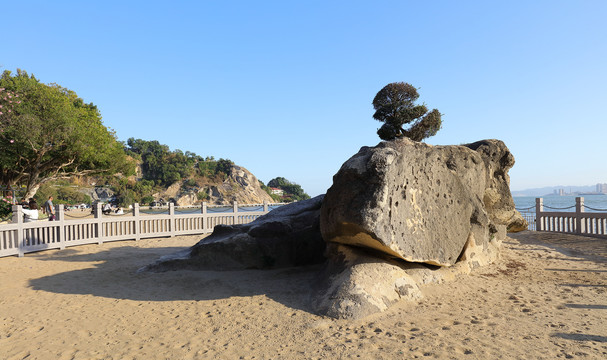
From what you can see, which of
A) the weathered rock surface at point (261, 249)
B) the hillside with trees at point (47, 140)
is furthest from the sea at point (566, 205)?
the hillside with trees at point (47, 140)

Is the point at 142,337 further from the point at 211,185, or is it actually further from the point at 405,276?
the point at 211,185

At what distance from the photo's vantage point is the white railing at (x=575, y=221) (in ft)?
43.2

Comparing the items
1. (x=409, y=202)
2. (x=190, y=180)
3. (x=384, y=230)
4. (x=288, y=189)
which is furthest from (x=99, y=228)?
(x=288, y=189)

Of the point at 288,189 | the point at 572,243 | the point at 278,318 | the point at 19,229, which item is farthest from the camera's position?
the point at 288,189

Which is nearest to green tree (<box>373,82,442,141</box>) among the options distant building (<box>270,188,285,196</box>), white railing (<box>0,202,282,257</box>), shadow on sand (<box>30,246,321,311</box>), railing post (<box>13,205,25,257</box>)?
shadow on sand (<box>30,246,321,311</box>)

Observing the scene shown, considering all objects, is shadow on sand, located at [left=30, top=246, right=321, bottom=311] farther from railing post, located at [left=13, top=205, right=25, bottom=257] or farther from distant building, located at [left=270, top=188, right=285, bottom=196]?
distant building, located at [left=270, top=188, right=285, bottom=196]

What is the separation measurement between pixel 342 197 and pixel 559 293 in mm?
4352

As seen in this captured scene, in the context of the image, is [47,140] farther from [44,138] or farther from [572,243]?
[572,243]

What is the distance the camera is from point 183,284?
7234 mm

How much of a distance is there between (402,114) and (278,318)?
6.20 meters

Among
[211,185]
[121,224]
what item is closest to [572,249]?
[121,224]

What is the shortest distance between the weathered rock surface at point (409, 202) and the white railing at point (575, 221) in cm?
816

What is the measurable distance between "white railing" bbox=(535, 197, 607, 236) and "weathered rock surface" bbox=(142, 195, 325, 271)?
11.4 meters

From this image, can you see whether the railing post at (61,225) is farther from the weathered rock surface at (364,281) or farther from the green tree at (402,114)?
the green tree at (402,114)
